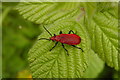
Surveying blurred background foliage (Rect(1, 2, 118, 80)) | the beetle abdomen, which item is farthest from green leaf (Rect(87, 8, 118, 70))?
blurred background foliage (Rect(1, 2, 118, 80))

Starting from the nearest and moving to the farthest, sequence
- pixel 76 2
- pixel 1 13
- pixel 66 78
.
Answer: pixel 66 78 < pixel 76 2 < pixel 1 13

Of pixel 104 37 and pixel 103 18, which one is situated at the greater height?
pixel 103 18

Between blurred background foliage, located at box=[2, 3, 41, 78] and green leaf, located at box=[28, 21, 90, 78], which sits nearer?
green leaf, located at box=[28, 21, 90, 78]

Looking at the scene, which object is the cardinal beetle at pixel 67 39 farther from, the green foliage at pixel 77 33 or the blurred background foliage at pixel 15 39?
the blurred background foliage at pixel 15 39

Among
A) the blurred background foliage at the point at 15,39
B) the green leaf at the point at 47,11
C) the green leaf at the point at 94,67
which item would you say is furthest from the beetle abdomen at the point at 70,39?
the blurred background foliage at the point at 15,39

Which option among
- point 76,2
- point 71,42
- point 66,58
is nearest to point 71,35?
point 71,42

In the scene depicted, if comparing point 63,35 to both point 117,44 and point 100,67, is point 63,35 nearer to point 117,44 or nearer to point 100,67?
point 117,44

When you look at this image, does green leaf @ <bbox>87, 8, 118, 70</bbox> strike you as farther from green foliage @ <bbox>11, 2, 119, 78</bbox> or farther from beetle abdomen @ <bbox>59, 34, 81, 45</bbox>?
beetle abdomen @ <bbox>59, 34, 81, 45</bbox>

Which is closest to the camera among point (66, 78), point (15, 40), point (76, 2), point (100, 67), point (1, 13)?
point (66, 78)
